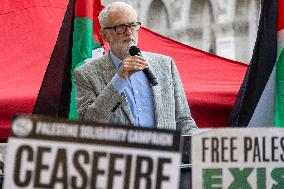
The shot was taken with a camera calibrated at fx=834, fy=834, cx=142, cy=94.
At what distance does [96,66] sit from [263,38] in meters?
1.07

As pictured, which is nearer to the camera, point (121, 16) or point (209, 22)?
point (121, 16)

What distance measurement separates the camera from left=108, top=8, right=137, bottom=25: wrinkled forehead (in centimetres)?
395

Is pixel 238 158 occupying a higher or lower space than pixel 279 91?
lower

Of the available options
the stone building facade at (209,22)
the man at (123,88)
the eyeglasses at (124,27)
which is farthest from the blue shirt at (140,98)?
the stone building facade at (209,22)

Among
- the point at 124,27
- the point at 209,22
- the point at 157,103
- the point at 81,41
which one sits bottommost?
the point at 157,103

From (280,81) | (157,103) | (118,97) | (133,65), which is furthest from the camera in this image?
(280,81)

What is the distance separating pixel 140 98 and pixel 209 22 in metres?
15.9

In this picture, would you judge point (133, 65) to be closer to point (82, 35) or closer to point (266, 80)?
point (266, 80)

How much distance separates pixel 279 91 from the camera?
455 cm

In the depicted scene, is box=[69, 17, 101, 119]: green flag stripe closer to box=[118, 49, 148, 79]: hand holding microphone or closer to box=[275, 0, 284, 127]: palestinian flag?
box=[275, 0, 284, 127]: palestinian flag

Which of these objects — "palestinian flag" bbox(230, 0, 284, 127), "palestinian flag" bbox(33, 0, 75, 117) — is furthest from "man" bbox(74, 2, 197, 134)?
"palestinian flag" bbox(33, 0, 75, 117)

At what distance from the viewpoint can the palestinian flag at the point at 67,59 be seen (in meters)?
4.78

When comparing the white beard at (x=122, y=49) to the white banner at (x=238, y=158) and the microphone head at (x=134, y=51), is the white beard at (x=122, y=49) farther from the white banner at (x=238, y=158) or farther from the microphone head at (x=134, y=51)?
the white banner at (x=238, y=158)

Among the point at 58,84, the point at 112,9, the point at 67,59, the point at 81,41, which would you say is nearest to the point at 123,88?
the point at 112,9
